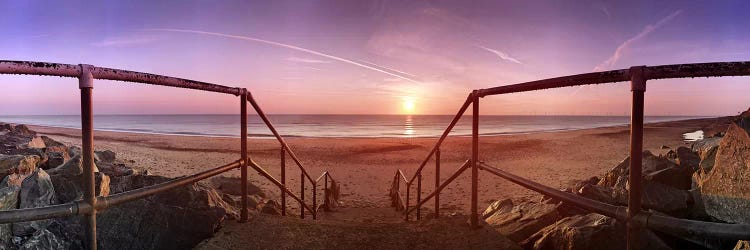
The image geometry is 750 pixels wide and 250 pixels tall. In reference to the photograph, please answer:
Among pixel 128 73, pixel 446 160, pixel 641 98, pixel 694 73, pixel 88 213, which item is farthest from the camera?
pixel 446 160

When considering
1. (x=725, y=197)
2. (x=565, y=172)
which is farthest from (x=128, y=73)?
(x=565, y=172)

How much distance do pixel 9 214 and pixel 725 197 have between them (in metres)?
4.31

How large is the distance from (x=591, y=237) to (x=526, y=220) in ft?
3.35

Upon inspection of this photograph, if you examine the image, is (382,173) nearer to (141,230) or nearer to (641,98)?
(141,230)

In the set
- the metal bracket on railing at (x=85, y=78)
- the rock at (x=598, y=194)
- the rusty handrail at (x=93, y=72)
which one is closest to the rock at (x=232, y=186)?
the rusty handrail at (x=93, y=72)

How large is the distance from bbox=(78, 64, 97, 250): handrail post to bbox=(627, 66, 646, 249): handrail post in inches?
86.2

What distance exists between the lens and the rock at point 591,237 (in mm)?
2816

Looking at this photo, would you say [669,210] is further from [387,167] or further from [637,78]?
[387,167]

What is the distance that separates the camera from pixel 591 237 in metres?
2.86

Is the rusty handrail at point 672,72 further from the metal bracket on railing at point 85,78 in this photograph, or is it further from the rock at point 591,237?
the metal bracket on railing at point 85,78

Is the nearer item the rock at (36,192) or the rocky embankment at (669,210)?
the rocky embankment at (669,210)

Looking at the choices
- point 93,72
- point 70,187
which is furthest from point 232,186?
point 93,72

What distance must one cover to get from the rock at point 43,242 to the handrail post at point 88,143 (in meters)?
1.64

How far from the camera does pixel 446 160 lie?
59.9ft
